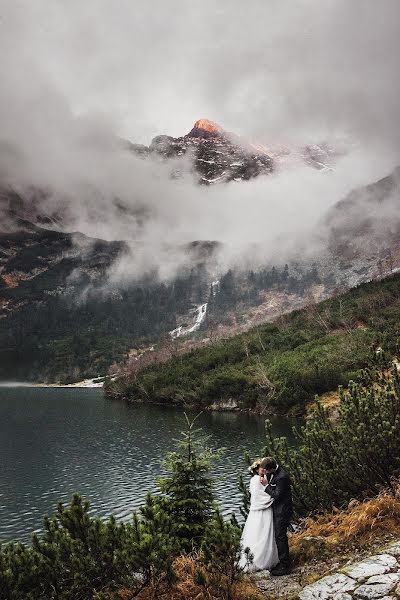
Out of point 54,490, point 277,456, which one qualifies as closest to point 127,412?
point 54,490

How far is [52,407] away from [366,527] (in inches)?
3772

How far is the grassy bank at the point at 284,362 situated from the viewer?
2710 inches

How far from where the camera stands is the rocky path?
5.85 metres

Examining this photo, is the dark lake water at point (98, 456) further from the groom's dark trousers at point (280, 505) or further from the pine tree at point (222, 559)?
the pine tree at point (222, 559)

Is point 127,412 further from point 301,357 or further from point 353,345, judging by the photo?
point 353,345

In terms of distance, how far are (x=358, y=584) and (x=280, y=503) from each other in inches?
92.6

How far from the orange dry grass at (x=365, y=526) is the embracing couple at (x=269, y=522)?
0.68m

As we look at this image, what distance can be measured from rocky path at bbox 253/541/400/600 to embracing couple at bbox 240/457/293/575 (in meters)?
0.77

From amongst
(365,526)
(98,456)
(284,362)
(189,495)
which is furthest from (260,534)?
(284,362)

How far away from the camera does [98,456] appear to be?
46.3m

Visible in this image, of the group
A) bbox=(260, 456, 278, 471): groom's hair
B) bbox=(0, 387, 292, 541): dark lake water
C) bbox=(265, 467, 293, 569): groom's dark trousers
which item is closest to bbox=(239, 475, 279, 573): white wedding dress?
bbox=(265, 467, 293, 569): groom's dark trousers

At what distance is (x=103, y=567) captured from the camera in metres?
7.21

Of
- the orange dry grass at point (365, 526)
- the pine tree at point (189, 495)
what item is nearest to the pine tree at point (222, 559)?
the orange dry grass at point (365, 526)

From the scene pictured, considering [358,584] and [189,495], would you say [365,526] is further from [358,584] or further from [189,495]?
[189,495]
